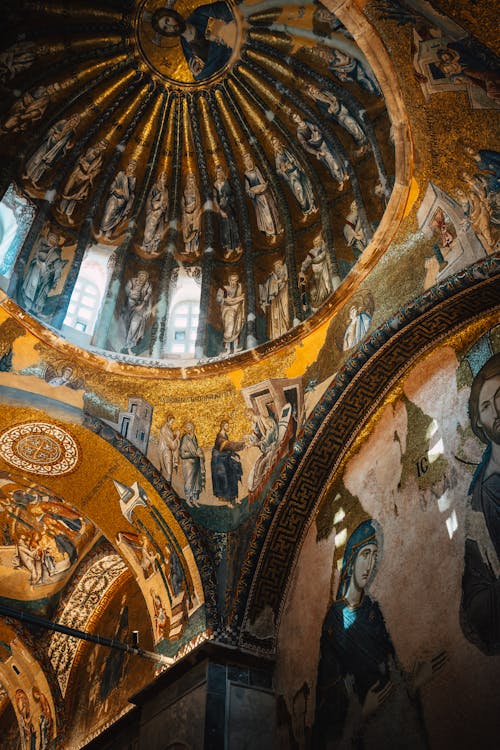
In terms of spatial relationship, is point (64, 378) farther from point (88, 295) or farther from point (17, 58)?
point (17, 58)

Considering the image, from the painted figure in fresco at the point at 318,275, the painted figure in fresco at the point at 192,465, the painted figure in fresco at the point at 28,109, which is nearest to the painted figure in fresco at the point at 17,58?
the painted figure in fresco at the point at 28,109

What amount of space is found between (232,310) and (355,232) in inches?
113

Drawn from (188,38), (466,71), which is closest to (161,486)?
(466,71)

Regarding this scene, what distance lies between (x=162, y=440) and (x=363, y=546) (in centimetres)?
407

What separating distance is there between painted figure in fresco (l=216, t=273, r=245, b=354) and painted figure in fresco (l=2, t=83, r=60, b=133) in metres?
4.47

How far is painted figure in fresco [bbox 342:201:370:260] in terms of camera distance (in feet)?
41.8

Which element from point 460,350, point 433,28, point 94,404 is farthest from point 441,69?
point 94,404

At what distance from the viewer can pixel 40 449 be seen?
1337cm

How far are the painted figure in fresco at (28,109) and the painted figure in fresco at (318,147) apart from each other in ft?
14.2

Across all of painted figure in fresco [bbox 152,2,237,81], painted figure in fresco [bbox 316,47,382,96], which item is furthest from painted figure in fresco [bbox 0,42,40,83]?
painted figure in fresco [bbox 316,47,382,96]

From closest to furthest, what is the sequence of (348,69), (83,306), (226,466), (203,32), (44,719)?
(348,69) → (226,466) → (203,32) → (83,306) → (44,719)

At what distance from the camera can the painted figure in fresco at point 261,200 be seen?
1460 centimetres

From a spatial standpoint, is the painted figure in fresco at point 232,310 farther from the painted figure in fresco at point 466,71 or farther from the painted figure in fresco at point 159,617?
the painted figure in fresco at point 466,71

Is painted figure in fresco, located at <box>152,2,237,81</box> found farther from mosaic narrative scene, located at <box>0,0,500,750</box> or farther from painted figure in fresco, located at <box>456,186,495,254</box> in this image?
painted figure in fresco, located at <box>456,186,495,254</box>
